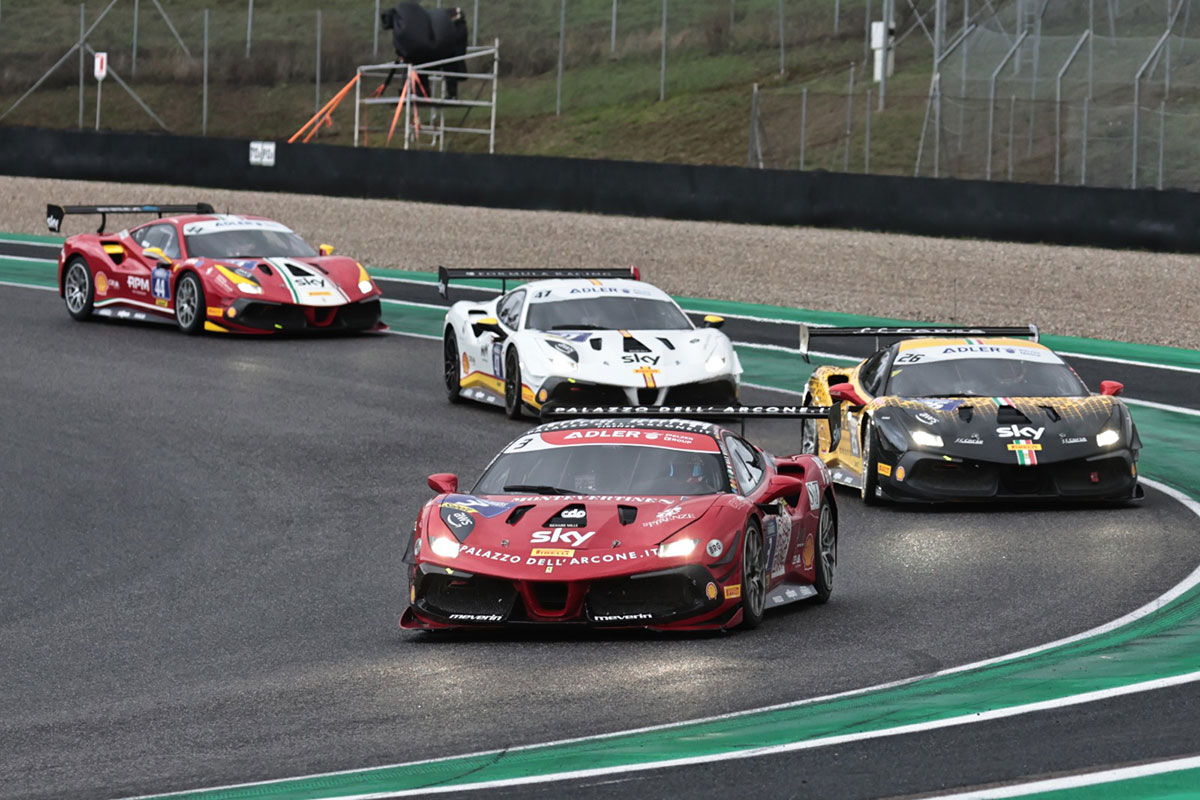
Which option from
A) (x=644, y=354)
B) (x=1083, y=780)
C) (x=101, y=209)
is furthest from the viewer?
(x=101, y=209)

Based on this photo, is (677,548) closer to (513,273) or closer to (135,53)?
(513,273)

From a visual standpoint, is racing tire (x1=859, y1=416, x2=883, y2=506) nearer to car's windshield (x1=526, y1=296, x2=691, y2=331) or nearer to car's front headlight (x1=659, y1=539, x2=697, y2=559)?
car's windshield (x1=526, y1=296, x2=691, y2=331)

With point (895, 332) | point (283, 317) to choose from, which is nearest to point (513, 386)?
point (895, 332)

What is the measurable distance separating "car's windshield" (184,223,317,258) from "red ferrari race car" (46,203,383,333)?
12 mm

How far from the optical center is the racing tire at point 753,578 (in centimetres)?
998

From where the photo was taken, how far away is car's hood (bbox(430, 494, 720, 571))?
9.83 meters

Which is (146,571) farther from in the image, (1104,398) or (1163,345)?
(1163,345)

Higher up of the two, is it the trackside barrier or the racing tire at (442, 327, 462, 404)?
the trackside barrier

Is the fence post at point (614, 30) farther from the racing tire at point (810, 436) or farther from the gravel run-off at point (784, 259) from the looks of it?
the racing tire at point (810, 436)

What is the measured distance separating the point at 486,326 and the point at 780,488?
8467mm

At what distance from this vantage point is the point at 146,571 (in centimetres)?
1244

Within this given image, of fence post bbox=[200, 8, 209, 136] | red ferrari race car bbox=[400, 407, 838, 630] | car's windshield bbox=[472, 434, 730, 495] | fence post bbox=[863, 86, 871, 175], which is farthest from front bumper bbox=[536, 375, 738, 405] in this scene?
fence post bbox=[200, 8, 209, 136]

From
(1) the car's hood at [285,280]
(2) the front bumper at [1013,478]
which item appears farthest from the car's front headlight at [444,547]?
(1) the car's hood at [285,280]

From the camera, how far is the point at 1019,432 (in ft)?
46.3
